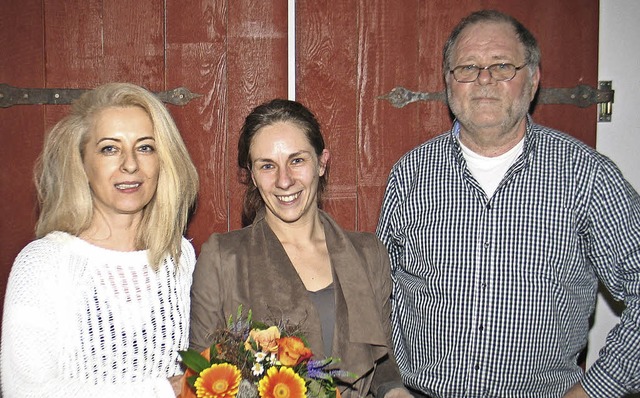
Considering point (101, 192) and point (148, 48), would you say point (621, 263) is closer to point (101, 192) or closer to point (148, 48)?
point (101, 192)

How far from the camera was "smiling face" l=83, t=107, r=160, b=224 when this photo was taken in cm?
206

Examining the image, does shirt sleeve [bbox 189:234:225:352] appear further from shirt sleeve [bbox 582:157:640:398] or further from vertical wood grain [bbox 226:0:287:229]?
shirt sleeve [bbox 582:157:640:398]

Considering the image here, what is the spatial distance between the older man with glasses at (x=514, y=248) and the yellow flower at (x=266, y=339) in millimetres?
926

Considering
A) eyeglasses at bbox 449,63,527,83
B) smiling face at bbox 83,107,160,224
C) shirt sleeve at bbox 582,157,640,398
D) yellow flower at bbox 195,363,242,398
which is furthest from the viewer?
eyeglasses at bbox 449,63,527,83

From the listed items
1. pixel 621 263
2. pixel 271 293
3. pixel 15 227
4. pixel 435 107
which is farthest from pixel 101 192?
pixel 621 263

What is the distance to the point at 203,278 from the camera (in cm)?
218

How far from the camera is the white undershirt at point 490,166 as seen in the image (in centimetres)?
241

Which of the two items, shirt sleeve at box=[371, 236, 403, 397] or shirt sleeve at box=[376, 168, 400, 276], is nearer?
shirt sleeve at box=[371, 236, 403, 397]

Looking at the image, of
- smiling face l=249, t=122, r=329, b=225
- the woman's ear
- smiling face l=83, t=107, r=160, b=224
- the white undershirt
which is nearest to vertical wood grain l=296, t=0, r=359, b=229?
the woman's ear

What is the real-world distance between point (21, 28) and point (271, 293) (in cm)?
157

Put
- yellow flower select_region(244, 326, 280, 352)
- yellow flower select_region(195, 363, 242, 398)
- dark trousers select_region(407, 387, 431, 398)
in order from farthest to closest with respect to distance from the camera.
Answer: dark trousers select_region(407, 387, 431, 398) → yellow flower select_region(244, 326, 280, 352) → yellow flower select_region(195, 363, 242, 398)

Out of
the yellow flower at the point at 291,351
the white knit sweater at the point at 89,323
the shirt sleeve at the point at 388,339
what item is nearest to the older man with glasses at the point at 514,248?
the shirt sleeve at the point at 388,339

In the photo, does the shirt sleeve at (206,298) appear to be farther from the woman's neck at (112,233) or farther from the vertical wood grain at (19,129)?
the vertical wood grain at (19,129)

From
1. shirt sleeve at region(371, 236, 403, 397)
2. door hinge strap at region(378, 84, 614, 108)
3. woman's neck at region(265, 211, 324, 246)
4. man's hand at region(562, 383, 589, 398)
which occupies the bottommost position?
man's hand at region(562, 383, 589, 398)
